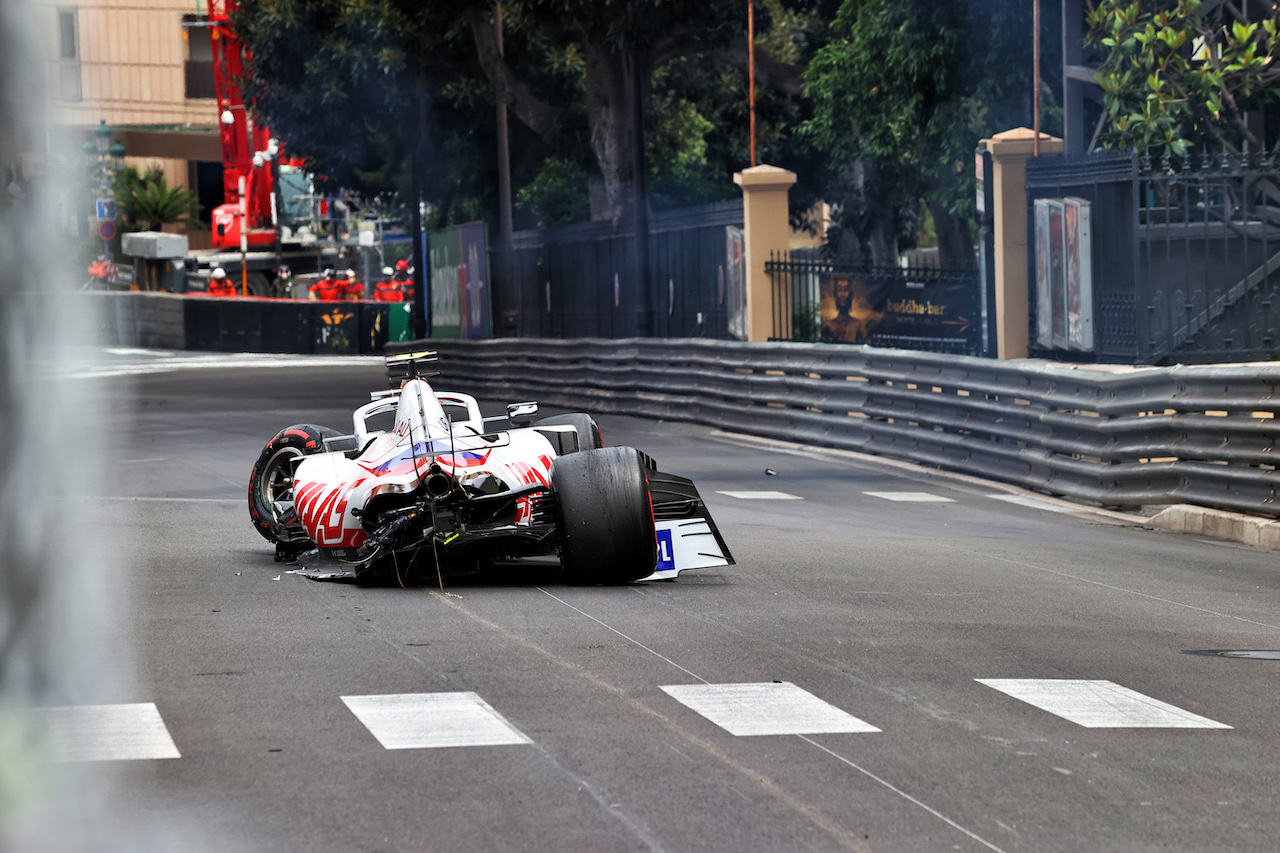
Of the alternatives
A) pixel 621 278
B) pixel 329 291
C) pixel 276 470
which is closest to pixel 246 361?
pixel 329 291

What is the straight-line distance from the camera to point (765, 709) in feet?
20.5

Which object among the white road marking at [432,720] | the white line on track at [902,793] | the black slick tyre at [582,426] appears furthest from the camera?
the black slick tyre at [582,426]

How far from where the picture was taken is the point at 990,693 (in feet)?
21.6

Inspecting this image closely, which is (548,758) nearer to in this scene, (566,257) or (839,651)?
(839,651)

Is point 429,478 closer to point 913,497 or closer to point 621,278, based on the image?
point 913,497

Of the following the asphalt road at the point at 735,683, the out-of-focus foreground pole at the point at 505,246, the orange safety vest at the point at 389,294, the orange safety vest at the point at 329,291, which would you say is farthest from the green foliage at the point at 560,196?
the asphalt road at the point at 735,683

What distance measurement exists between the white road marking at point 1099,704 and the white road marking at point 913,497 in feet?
26.2

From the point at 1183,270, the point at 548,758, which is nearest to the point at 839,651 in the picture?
the point at 548,758

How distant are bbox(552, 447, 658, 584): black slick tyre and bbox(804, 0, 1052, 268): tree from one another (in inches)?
667

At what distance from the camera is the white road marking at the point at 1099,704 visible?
6.12m

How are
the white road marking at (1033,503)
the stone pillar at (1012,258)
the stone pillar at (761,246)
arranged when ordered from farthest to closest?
the stone pillar at (761,246) → the stone pillar at (1012,258) → the white road marking at (1033,503)

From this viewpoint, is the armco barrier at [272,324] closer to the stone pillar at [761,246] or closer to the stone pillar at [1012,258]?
the stone pillar at [761,246]

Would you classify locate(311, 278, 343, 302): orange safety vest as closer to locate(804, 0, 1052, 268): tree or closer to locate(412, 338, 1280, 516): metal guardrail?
locate(804, 0, 1052, 268): tree

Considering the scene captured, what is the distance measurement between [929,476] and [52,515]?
608 inches
